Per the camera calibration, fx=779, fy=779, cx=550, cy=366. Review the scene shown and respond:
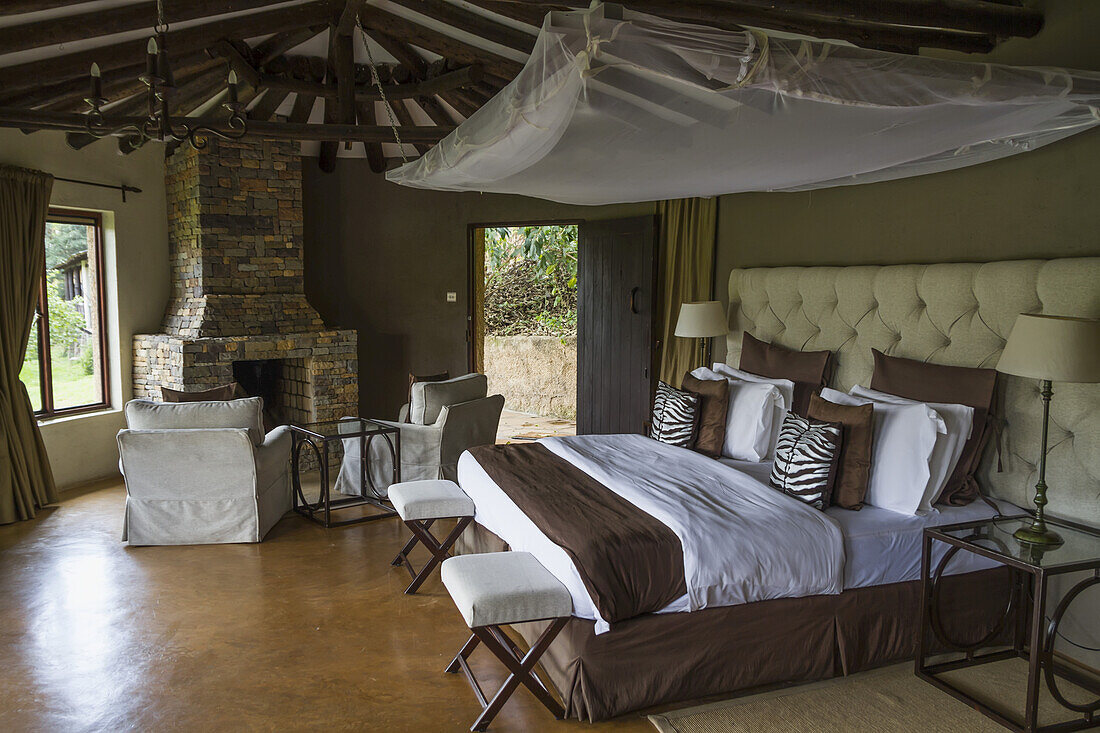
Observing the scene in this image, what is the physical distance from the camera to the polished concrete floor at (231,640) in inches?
113

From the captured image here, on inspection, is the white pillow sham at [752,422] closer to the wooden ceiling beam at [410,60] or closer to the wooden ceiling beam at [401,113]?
the wooden ceiling beam at [410,60]

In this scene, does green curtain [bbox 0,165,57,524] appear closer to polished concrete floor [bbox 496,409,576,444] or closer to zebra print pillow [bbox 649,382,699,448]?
polished concrete floor [bbox 496,409,576,444]

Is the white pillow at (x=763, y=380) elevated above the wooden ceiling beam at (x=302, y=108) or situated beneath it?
situated beneath

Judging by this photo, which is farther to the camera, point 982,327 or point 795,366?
point 795,366

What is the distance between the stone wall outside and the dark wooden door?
248 centimetres

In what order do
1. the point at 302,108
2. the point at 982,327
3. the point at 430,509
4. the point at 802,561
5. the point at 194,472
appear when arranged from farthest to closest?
the point at 302,108 < the point at 194,472 < the point at 430,509 < the point at 982,327 < the point at 802,561

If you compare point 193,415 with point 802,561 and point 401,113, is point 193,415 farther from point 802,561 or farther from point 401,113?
point 802,561

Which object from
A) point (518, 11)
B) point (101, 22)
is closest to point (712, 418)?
point (518, 11)

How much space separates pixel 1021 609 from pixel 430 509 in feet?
8.72

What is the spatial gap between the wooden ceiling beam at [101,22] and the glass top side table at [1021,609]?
405cm

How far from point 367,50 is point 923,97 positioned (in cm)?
368

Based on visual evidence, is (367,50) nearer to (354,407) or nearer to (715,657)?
(354,407)

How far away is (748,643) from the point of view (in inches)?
117

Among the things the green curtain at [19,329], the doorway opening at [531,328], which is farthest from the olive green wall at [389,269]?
the green curtain at [19,329]
